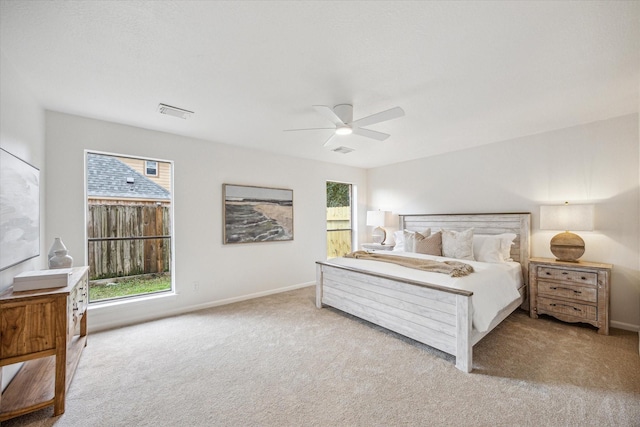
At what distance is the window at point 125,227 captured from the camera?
11.3 feet

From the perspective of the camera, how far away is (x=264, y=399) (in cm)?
198

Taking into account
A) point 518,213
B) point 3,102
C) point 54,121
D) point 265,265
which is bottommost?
point 265,265

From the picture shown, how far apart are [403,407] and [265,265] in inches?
124

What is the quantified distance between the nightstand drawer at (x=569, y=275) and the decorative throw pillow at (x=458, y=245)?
0.80 metres

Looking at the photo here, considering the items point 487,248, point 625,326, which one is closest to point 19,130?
point 487,248

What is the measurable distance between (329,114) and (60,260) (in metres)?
2.76

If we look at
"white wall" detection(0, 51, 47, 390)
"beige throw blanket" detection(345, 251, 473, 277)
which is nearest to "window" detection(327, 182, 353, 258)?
"beige throw blanket" detection(345, 251, 473, 277)

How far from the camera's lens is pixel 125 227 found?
3691 millimetres

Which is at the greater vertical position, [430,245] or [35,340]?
[430,245]

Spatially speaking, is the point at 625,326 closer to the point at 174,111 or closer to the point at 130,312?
the point at 174,111

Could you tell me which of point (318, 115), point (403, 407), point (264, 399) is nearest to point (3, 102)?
point (318, 115)

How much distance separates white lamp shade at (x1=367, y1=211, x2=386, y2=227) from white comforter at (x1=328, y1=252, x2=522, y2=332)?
2.03m

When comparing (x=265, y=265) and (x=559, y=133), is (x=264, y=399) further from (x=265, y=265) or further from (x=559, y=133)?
(x=559, y=133)

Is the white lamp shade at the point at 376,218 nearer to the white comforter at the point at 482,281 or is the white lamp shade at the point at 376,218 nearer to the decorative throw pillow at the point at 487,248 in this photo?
the decorative throw pillow at the point at 487,248
